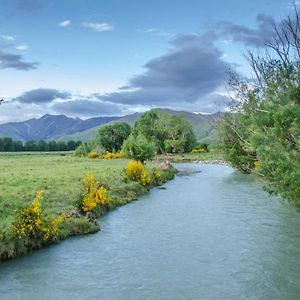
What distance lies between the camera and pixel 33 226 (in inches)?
926

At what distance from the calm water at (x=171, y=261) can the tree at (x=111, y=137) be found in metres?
107

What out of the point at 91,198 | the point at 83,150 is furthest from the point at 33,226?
the point at 83,150

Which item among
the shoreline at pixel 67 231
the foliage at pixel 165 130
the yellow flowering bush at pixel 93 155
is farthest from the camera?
the foliage at pixel 165 130

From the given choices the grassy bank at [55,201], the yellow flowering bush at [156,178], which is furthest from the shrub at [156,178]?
the grassy bank at [55,201]

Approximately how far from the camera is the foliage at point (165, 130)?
13950cm

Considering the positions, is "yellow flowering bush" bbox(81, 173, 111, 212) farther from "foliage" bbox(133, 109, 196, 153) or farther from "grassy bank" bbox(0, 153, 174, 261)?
"foliage" bbox(133, 109, 196, 153)

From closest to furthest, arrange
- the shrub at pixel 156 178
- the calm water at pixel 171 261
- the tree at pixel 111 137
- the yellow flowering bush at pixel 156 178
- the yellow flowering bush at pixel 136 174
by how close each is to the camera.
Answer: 1. the calm water at pixel 171 261
2. the yellow flowering bush at pixel 136 174
3. the shrub at pixel 156 178
4. the yellow flowering bush at pixel 156 178
5. the tree at pixel 111 137

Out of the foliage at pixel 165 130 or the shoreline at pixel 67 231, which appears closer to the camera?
the shoreline at pixel 67 231

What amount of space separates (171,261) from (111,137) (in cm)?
12356

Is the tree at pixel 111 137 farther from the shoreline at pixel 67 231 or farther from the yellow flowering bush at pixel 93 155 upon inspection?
the shoreline at pixel 67 231

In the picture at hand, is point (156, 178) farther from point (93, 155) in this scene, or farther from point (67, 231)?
point (93, 155)

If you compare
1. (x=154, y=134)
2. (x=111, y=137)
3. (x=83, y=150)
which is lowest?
(x=83, y=150)

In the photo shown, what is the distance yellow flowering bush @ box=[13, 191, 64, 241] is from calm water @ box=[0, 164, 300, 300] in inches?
38.9

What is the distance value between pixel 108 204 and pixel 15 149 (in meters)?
171
